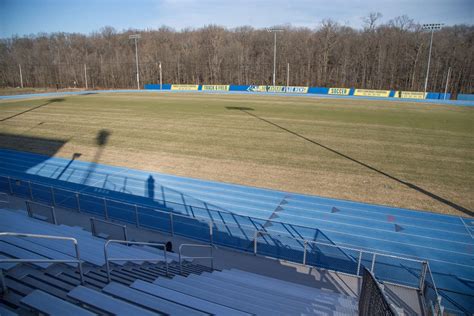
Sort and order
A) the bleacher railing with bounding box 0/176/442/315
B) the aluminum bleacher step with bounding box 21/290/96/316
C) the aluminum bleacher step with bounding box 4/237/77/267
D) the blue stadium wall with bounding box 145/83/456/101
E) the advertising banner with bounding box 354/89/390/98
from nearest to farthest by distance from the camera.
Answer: the aluminum bleacher step with bounding box 21/290/96/316
the aluminum bleacher step with bounding box 4/237/77/267
the bleacher railing with bounding box 0/176/442/315
the blue stadium wall with bounding box 145/83/456/101
the advertising banner with bounding box 354/89/390/98

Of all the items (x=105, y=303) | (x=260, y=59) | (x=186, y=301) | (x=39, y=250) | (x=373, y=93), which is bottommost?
(x=186, y=301)

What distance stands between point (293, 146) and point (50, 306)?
2105 cm

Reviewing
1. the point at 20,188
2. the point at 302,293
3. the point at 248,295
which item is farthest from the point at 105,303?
the point at 20,188

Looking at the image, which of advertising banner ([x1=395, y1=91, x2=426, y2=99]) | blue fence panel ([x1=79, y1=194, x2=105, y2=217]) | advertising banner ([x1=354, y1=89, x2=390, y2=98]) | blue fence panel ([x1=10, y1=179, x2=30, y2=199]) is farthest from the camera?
advertising banner ([x1=354, y1=89, x2=390, y2=98])

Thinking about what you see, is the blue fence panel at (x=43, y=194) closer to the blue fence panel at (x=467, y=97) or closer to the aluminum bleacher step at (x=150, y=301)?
the aluminum bleacher step at (x=150, y=301)

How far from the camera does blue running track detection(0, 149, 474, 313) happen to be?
9.98 meters

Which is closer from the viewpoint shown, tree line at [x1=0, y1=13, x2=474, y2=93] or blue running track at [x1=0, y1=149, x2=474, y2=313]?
blue running track at [x1=0, y1=149, x2=474, y2=313]

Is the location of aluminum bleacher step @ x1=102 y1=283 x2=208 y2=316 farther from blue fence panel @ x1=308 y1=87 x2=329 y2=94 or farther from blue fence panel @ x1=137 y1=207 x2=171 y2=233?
blue fence panel @ x1=308 y1=87 x2=329 y2=94

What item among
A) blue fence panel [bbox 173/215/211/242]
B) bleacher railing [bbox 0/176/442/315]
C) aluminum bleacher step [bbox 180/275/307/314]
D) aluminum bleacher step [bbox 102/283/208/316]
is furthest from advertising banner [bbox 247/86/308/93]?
aluminum bleacher step [bbox 102/283/208/316]

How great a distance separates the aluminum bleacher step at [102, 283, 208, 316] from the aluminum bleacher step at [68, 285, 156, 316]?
48cm

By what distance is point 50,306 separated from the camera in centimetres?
332

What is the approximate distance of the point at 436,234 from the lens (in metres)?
12.0

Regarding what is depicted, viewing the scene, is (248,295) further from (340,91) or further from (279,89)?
(279,89)

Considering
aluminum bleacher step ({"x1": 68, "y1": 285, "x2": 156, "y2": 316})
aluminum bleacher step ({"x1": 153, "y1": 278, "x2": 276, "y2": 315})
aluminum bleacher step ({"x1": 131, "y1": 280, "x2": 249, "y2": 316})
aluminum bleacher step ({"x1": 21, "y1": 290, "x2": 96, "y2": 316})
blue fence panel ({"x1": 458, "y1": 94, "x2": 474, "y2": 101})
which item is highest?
blue fence panel ({"x1": 458, "y1": 94, "x2": 474, "y2": 101})
